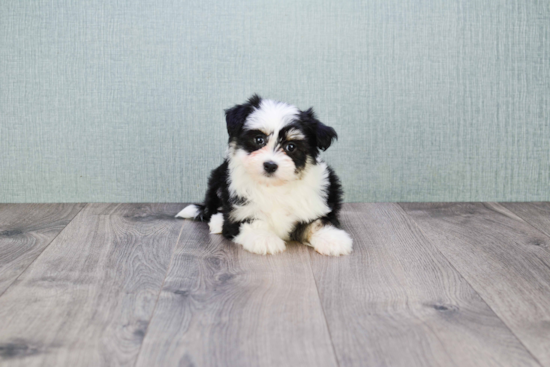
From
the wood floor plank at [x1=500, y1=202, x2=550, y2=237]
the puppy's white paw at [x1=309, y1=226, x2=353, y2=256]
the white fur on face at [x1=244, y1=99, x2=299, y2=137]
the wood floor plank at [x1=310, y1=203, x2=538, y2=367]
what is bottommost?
the wood floor plank at [x1=310, y1=203, x2=538, y2=367]

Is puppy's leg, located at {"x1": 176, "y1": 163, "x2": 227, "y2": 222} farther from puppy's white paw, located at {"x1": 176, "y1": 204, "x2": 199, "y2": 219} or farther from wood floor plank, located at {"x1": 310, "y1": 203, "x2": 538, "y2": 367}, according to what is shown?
wood floor plank, located at {"x1": 310, "y1": 203, "x2": 538, "y2": 367}

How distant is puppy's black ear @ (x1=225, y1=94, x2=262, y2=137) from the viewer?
2.41 metres

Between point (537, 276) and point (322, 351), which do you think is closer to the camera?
point (322, 351)

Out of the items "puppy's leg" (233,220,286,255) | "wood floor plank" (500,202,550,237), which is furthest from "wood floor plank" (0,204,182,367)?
"wood floor plank" (500,202,550,237)

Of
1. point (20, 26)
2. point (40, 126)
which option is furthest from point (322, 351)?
point (20, 26)

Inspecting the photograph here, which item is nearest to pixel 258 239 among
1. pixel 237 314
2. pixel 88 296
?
pixel 237 314

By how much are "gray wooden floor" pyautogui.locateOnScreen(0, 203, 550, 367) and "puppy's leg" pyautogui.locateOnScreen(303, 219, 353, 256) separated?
0.16ft

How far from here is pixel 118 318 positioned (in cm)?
173

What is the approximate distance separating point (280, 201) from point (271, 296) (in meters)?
0.65

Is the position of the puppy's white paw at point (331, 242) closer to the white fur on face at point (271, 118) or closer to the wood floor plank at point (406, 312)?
the wood floor plank at point (406, 312)

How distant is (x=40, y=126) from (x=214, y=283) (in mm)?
1685

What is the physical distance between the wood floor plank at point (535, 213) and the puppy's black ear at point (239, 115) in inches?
58.3

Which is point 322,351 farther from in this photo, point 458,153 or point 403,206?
point 458,153

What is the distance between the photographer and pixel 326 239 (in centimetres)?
238
